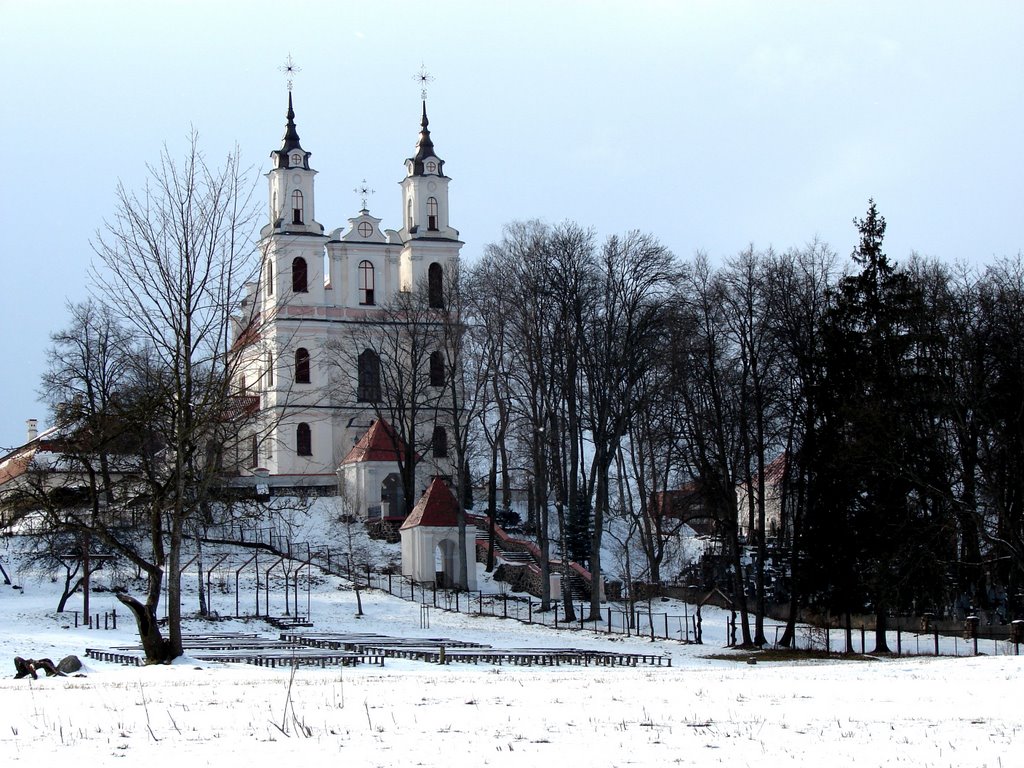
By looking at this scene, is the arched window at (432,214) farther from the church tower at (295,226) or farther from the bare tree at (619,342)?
the bare tree at (619,342)

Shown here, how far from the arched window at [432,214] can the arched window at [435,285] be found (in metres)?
2.03

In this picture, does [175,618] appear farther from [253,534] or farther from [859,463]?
[253,534]

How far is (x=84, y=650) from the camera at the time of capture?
28.6 meters

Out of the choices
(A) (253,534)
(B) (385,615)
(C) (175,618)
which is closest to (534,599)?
(B) (385,615)

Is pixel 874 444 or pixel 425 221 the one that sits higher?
pixel 425 221

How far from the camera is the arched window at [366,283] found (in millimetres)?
70500

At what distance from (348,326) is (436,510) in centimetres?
1975

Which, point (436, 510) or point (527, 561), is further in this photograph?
point (527, 561)

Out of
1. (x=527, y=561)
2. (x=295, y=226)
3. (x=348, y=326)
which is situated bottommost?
(x=527, y=561)

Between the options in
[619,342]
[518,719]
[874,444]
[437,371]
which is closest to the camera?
[518,719]

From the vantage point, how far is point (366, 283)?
2785 inches

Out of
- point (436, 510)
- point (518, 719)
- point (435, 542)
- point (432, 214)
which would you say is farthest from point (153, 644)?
point (432, 214)

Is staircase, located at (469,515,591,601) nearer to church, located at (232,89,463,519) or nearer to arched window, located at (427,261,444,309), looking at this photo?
church, located at (232,89,463,519)

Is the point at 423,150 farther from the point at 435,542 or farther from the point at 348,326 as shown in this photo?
the point at 435,542
